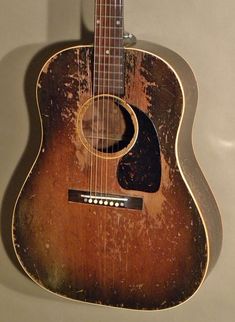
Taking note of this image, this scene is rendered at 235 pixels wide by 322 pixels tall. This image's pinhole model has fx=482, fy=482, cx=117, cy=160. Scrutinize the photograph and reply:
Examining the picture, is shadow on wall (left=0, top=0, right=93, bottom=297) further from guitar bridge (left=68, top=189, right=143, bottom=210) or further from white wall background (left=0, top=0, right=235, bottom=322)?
guitar bridge (left=68, top=189, right=143, bottom=210)

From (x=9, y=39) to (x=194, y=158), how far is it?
1.97ft

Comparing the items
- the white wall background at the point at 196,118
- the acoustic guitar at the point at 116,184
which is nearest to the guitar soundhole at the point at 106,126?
the acoustic guitar at the point at 116,184

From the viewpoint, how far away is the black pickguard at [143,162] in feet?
3.33

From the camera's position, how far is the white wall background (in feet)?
3.73

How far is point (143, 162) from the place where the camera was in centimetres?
103

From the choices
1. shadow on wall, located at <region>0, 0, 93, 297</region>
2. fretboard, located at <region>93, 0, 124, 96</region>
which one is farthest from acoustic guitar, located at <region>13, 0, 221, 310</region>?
shadow on wall, located at <region>0, 0, 93, 297</region>

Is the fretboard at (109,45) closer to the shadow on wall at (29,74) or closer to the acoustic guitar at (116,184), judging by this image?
the acoustic guitar at (116,184)

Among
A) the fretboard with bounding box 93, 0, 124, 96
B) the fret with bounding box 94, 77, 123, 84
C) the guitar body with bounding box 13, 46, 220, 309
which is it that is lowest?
the guitar body with bounding box 13, 46, 220, 309

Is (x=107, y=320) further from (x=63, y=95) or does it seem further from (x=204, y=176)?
(x=63, y=95)

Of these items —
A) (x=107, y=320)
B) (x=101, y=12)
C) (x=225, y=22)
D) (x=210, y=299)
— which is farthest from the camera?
(x=107, y=320)

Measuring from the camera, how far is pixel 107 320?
137 cm

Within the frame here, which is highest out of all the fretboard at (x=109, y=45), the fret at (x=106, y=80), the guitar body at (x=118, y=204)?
the fretboard at (x=109, y=45)

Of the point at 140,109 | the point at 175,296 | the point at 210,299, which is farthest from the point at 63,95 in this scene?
the point at 210,299

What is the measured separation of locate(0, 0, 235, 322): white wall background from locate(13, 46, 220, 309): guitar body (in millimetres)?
122
